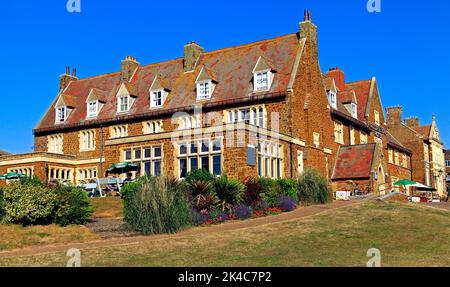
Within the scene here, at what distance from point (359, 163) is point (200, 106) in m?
11.8

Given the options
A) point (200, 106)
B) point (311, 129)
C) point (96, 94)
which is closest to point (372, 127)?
point (311, 129)

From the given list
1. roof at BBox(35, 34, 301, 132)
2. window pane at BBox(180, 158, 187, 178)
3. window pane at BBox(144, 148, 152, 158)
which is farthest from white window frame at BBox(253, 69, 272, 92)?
window pane at BBox(144, 148, 152, 158)

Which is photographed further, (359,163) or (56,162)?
(56,162)

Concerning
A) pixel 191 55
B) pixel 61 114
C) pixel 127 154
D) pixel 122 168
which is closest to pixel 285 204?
pixel 122 168

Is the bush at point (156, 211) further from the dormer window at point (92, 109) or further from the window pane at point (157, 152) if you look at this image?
the dormer window at point (92, 109)

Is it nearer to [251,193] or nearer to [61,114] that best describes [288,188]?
[251,193]

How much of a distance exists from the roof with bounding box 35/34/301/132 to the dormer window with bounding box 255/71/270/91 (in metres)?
0.51

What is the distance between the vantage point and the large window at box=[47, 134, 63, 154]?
152 ft

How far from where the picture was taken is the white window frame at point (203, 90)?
39.2 metres

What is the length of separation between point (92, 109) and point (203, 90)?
35.2 feet

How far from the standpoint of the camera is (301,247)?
16.3 metres

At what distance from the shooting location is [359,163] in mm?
39000

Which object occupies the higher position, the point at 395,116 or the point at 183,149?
the point at 395,116
